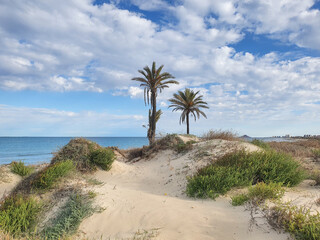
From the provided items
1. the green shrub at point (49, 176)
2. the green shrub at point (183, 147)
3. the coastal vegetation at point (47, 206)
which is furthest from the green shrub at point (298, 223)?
the green shrub at point (183, 147)

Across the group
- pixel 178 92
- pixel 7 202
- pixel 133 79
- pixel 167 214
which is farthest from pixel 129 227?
pixel 178 92

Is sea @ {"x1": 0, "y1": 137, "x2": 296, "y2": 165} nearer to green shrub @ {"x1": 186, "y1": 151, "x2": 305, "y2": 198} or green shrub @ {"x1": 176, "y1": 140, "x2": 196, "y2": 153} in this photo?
green shrub @ {"x1": 176, "y1": 140, "x2": 196, "y2": 153}

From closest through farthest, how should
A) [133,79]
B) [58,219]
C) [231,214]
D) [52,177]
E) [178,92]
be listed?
[231,214] < [58,219] < [52,177] < [133,79] < [178,92]

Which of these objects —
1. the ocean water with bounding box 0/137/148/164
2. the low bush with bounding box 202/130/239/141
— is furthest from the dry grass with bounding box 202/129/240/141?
the ocean water with bounding box 0/137/148/164

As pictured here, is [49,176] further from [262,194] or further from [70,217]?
[262,194]

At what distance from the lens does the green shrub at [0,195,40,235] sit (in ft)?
15.4

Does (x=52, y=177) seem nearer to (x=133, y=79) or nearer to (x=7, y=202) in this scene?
(x=7, y=202)

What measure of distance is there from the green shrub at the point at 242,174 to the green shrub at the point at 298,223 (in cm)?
217

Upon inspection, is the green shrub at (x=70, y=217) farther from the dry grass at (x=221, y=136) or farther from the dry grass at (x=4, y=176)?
the dry grass at (x=221, y=136)

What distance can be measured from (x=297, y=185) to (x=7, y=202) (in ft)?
28.3

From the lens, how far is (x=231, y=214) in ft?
15.9

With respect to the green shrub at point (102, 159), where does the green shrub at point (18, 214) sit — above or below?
below

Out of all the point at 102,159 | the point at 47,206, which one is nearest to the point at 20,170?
the point at 102,159

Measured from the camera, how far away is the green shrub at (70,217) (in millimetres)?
4652
